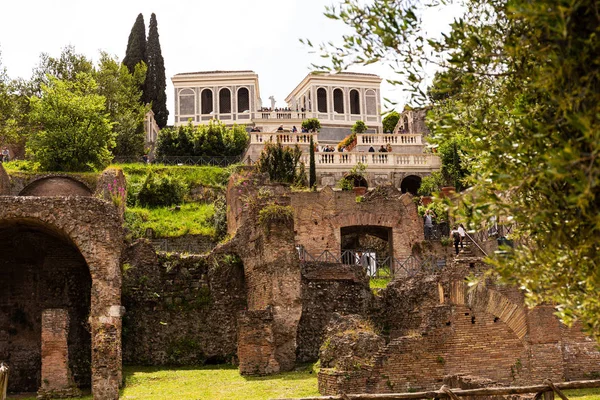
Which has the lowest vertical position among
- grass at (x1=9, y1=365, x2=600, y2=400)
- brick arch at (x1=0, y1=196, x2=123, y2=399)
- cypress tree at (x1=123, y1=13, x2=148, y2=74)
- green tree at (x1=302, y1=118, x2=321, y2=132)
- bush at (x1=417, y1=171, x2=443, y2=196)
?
grass at (x1=9, y1=365, x2=600, y2=400)

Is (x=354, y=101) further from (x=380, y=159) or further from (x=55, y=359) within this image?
(x=55, y=359)

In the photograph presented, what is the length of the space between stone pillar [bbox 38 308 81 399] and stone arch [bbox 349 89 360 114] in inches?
1925

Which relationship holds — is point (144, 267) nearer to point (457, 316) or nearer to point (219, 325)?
point (219, 325)

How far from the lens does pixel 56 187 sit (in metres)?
33.2

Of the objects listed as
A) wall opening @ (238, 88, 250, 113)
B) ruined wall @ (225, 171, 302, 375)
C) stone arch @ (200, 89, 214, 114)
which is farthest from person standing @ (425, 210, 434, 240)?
stone arch @ (200, 89, 214, 114)

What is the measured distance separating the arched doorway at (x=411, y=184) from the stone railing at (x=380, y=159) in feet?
2.23

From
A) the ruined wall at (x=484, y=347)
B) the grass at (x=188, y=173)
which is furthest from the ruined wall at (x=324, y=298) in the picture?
the grass at (x=188, y=173)

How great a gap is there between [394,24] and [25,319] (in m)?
17.6

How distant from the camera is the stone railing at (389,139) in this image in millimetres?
46062

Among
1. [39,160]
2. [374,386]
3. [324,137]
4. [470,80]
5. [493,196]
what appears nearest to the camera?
[493,196]

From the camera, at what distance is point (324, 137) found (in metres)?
61.6

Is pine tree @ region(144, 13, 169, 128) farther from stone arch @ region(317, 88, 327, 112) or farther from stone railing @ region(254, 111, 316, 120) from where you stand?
stone arch @ region(317, 88, 327, 112)

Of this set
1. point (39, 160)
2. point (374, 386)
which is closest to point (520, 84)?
point (374, 386)

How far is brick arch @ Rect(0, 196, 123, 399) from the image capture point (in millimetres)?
19781
